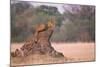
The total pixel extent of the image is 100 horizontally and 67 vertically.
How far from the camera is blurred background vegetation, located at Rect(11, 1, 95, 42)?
2275 mm

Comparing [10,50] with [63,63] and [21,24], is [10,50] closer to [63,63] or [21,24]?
[21,24]

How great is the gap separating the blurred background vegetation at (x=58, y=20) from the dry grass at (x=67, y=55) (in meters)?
0.06

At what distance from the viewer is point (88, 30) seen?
260 cm

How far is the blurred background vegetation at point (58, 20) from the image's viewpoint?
2.28 metres

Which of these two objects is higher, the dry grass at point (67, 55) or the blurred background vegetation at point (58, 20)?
the blurred background vegetation at point (58, 20)

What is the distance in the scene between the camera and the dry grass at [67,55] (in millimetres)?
2285

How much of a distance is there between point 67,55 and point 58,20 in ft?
1.40

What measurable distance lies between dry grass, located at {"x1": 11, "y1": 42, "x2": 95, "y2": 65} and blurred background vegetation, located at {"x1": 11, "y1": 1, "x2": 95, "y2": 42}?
61 mm

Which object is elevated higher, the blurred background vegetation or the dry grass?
the blurred background vegetation

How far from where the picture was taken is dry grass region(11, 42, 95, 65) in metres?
2.29
